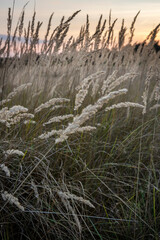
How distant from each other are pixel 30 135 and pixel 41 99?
1.16 m

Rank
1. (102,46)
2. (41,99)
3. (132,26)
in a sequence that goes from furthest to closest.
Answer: (102,46) → (132,26) → (41,99)

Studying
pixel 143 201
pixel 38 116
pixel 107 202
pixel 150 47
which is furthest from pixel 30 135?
pixel 150 47

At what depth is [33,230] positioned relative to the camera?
1.58 meters

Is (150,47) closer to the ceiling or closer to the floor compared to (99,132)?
closer to the ceiling

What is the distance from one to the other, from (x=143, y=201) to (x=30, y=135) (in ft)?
3.56

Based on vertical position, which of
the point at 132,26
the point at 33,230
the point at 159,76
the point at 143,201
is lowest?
the point at 33,230

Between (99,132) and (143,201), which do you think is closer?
(143,201)

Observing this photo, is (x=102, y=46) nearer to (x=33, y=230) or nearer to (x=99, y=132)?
(x=99, y=132)

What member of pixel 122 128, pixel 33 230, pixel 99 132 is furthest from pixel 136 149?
pixel 33 230

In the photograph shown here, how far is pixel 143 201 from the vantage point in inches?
68.0

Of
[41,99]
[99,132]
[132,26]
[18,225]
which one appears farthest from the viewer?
[132,26]

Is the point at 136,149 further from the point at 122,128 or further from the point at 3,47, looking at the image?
the point at 3,47

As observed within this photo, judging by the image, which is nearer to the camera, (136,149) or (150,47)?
(136,149)

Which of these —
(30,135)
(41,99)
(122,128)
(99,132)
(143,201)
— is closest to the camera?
(143,201)
